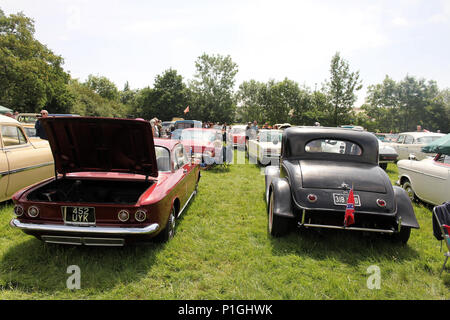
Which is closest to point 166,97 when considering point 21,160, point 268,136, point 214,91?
point 214,91

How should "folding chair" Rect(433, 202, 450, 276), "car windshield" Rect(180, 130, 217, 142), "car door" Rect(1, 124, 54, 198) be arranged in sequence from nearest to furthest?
1. "folding chair" Rect(433, 202, 450, 276)
2. "car door" Rect(1, 124, 54, 198)
3. "car windshield" Rect(180, 130, 217, 142)

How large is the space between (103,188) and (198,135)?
252 inches

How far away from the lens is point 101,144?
12.2ft

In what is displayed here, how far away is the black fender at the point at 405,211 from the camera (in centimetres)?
356

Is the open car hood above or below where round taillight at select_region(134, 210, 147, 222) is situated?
above

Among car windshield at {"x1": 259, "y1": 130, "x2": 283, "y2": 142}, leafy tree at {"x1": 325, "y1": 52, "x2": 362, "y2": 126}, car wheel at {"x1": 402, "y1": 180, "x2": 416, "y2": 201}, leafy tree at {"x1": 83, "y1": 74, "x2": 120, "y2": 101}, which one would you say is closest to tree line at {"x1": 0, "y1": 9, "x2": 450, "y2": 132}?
leafy tree at {"x1": 325, "y1": 52, "x2": 362, "y2": 126}

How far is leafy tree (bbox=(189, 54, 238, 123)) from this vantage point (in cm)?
5300

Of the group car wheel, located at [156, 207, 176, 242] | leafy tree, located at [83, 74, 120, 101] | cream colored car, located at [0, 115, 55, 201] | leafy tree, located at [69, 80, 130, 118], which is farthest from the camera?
leafy tree, located at [83, 74, 120, 101]

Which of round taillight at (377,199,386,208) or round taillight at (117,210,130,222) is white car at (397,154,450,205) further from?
round taillight at (117,210,130,222)

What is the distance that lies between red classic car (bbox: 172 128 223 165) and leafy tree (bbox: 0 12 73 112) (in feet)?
88.3

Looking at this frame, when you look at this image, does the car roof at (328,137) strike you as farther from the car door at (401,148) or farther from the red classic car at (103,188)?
the car door at (401,148)

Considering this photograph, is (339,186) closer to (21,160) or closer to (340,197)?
(340,197)

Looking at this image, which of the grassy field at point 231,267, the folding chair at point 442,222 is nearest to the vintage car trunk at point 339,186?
the folding chair at point 442,222
